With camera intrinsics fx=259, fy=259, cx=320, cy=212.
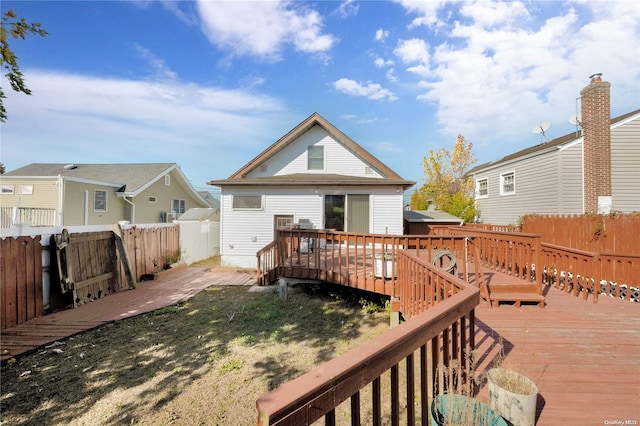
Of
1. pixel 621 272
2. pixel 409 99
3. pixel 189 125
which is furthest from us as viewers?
pixel 189 125

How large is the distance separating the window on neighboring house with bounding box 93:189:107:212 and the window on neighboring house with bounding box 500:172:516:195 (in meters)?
22.4

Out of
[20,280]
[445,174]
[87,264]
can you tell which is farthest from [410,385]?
[445,174]

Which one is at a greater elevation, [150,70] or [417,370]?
[150,70]

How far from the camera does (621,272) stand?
5715 mm

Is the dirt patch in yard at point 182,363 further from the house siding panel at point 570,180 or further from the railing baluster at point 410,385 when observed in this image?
the house siding panel at point 570,180

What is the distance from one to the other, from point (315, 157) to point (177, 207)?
13030mm

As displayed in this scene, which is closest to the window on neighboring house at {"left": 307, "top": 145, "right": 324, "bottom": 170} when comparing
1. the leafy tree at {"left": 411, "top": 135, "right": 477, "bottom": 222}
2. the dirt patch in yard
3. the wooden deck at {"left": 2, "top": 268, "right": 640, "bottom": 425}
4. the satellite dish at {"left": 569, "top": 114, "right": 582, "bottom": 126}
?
the dirt patch in yard

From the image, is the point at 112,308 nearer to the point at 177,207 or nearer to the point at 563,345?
the point at 563,345

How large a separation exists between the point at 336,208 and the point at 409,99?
27.0 feet

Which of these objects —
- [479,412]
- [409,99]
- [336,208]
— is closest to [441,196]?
[409,99]

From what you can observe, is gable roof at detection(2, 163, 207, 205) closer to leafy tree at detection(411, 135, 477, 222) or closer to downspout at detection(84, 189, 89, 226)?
downspout at detection(84, 189, 89, 226)

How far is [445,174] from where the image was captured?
24922 mm

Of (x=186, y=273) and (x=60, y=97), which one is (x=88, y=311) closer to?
(x=186, y=273)

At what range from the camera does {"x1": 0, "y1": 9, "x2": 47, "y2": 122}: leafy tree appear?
288 centimetres
